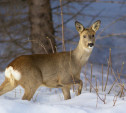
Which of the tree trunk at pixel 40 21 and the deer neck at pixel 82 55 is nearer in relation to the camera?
the deer neck at pixel 82 55

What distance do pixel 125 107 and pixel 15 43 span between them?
5.59 metres

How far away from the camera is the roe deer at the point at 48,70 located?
503 cm

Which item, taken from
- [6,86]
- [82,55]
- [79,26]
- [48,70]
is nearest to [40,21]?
[79,26]

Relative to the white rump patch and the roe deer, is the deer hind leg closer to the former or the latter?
the roe deer

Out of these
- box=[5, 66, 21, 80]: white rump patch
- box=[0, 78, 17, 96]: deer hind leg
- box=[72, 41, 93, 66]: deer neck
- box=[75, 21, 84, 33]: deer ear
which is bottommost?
box=[0, 78, 17, 96]: deer hind leg

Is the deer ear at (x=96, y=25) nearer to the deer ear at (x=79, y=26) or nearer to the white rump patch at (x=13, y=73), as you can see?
the deer ear at (x=79, y=26)

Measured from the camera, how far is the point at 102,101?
4.74m

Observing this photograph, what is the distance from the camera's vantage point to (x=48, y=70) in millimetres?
5395

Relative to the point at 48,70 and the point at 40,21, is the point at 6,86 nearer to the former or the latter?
the point at 48,70

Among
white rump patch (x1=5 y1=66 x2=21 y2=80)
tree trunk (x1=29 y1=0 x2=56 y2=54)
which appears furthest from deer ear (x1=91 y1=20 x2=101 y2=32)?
tree trunk (x1=29 y1=0 x2=56 y2=54)

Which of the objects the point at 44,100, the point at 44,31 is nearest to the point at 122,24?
the point at 44,31

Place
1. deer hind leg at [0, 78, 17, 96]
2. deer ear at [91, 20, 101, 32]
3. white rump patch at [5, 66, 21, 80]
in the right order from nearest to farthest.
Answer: white rump patch at [5, 66, 21, 80], deer hind leg at [0, 78, 17, 96], deer ear at [91, 20, 101, 32]

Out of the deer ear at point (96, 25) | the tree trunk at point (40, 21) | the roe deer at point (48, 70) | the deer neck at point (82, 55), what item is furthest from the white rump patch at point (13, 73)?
the tree trunk at point (40, 21)

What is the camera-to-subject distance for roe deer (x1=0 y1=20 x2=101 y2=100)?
503cm
